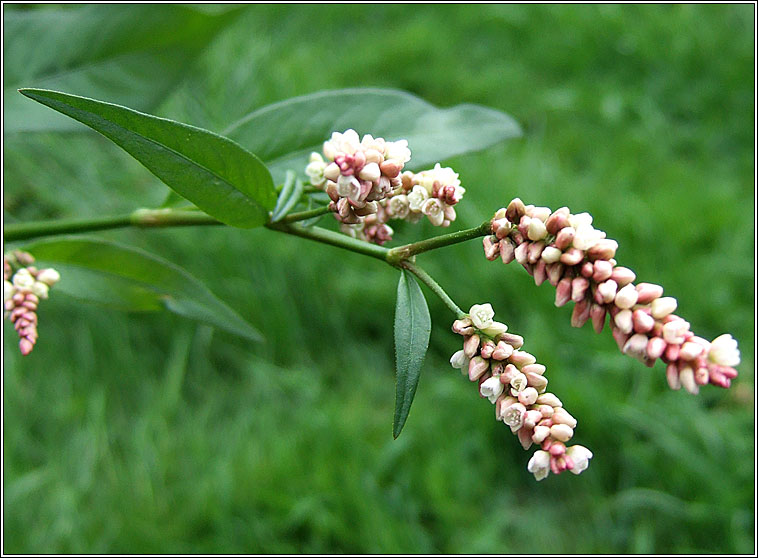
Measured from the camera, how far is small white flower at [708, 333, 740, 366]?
54cm

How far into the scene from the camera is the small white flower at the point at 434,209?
0.67 metres

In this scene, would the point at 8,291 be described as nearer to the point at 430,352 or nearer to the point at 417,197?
the point at 417,197

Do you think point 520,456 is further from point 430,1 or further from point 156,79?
point 430,1

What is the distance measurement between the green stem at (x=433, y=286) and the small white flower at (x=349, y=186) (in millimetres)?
94

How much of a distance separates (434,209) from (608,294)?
18 cm

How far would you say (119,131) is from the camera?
1.96ft

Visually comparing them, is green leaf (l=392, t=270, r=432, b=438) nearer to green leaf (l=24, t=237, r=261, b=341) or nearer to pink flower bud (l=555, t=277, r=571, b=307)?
pink flower bud (l=555, t=277, r=571, b=307)

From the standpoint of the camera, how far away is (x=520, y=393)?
1.97ft

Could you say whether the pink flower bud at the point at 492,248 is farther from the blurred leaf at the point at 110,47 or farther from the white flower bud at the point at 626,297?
the blurred leaf at the point at 110,47

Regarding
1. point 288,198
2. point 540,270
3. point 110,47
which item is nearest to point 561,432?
point 540,270

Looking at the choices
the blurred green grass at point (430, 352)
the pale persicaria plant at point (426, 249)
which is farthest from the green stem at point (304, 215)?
the blurred green grass at point (430, 352)

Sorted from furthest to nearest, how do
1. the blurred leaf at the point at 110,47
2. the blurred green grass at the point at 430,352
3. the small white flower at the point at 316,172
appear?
the blurred green grass at the point at 430,352
the blurred leaf at the point at 110,47
the small white flower at the point at 316,172

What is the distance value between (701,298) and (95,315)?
1.73 m

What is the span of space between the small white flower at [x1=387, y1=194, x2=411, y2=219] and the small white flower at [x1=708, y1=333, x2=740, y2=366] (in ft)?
0.91
